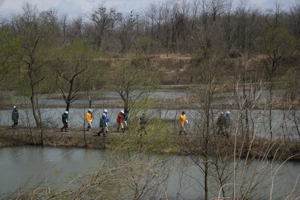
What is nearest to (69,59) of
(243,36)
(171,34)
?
(243,36)

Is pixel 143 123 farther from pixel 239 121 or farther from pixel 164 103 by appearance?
pixel 164 103

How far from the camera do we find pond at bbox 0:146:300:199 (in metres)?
14.2

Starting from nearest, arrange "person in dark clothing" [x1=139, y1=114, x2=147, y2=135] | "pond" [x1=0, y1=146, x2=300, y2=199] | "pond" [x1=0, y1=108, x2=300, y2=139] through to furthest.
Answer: "pond" [x1=0, y1=108, x2=300, y2=139] < "person in dark clothing" [x1=139, y1=114, x2=147, y2=135] < "pond" [x1=0, y1=146, x2=300, y2=199]

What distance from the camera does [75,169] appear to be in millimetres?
17641

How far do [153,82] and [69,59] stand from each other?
8.56m

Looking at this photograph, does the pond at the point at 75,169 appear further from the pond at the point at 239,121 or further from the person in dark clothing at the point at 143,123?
the pond at the point at 239,121

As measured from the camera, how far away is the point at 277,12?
76.9 metres

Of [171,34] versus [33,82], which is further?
[171,34]

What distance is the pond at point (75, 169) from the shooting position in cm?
1419

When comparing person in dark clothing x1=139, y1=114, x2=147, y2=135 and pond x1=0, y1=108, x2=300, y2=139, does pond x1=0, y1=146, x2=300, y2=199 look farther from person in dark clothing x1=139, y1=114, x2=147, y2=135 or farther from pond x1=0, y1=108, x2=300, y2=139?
pond x1=0, y1=108, x2=300, y2=139

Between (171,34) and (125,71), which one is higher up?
(171,34)

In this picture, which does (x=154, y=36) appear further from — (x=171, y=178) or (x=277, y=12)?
(x=171, y=178)

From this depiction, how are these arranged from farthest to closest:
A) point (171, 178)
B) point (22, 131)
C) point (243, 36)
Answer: point (243, 36) < point (22, 131) < point (171, 178)

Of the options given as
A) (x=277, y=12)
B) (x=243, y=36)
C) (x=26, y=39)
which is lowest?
(x=26, y=39)
